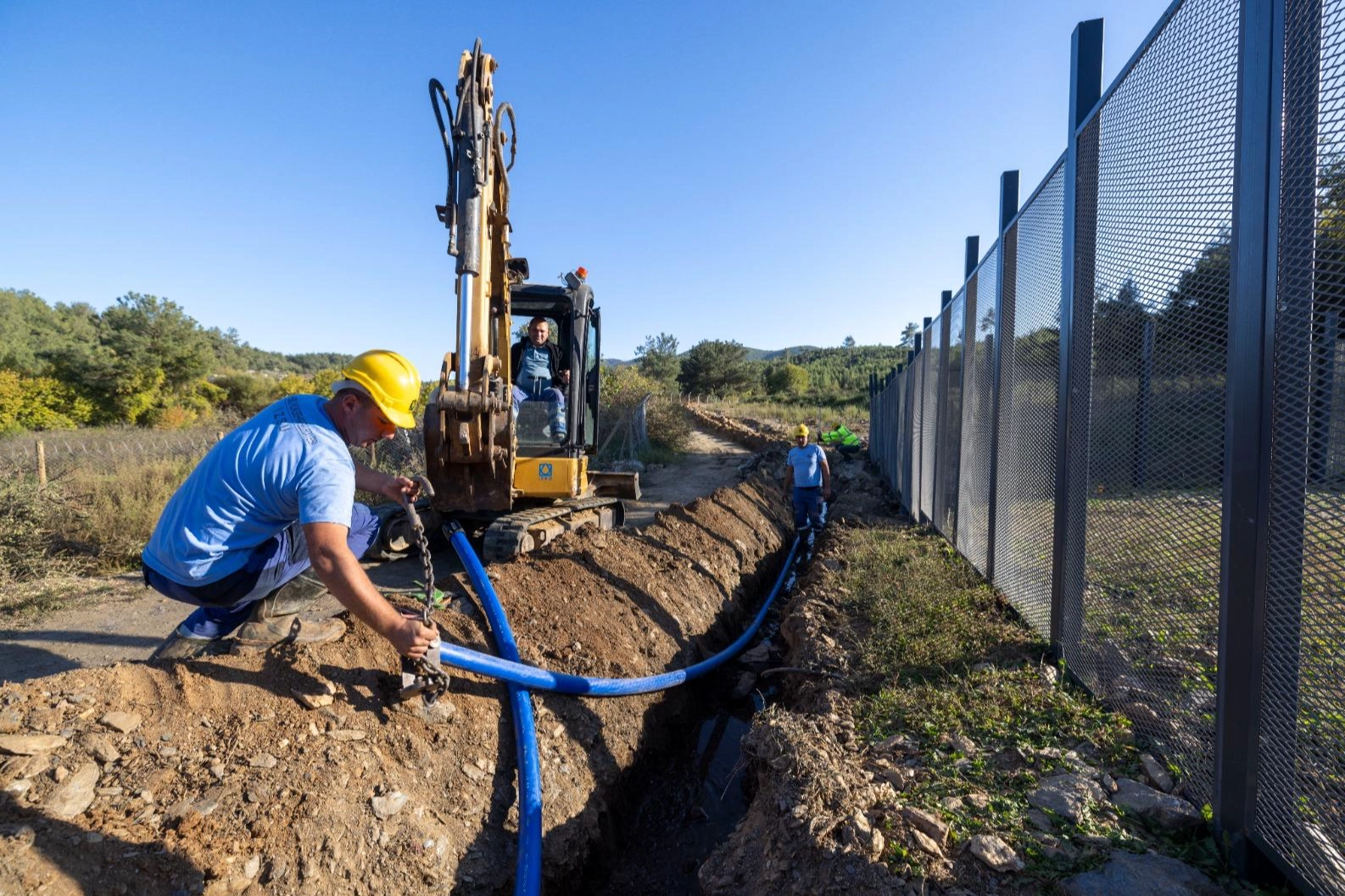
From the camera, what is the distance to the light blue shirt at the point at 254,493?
99.1 inches

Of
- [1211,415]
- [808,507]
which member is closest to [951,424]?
[808,507]

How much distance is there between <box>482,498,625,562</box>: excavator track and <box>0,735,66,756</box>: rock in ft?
10.3

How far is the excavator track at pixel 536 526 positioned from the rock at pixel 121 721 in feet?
9.65

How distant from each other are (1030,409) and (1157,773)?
2288 mm

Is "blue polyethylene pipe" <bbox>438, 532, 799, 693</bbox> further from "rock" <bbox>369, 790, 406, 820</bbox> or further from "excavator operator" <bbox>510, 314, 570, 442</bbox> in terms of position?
"excavator operator" <bbox>510, 314, 570, 442</bbox>

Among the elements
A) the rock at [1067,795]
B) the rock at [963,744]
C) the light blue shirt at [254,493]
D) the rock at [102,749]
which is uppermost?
the light blue shirt at [254,493]

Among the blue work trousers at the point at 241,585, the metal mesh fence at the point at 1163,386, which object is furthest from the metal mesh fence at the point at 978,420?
the blue work trousers at the point at 241,585

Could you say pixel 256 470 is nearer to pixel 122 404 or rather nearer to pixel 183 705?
pixel 183 705

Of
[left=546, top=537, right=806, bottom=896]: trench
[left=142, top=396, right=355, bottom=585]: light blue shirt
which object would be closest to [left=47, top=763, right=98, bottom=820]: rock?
[left=142, top=396, right=355, bottom=585]: light blue shirt

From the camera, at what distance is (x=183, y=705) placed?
8.54ft

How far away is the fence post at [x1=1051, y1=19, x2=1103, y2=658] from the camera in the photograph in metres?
3.36

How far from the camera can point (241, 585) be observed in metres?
2.98

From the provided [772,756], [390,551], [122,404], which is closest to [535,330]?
[390,551]

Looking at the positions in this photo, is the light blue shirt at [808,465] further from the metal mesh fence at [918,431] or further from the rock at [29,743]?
the rock at [29,743]
